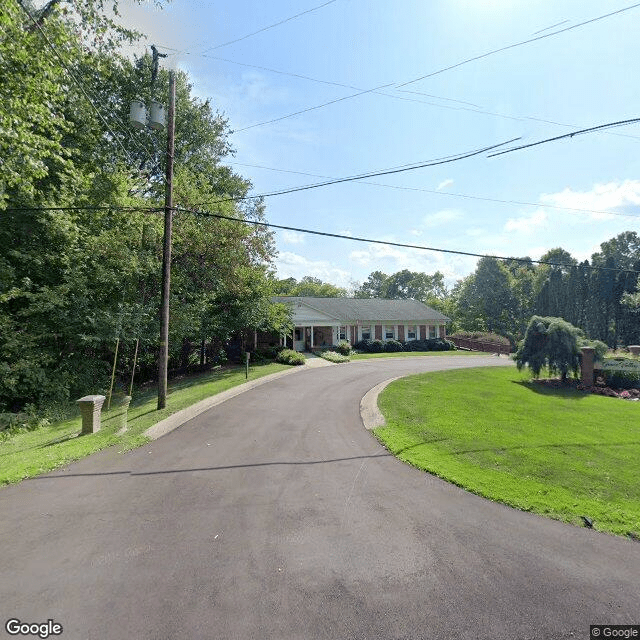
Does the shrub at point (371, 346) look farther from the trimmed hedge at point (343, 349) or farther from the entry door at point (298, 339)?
the entry door at point (298, 339)

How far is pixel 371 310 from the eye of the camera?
1769 inches

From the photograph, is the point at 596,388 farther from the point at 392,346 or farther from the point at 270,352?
the point at 270,352

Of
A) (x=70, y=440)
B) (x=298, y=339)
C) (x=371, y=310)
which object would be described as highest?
(x=371, y=310)

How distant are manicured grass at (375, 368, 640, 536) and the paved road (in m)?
0.67

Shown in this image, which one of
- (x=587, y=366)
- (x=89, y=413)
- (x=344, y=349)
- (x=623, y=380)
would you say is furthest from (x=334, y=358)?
(x=89, y=413)

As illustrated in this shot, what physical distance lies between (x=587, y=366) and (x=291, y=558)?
22146 millimetres

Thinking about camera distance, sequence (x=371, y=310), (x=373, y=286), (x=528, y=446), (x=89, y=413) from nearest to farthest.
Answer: (x=528, y=446)
(x=89, y=413)
(x=371, y=310)
(x=373, y=286)

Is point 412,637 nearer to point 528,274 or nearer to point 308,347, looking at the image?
point 308,347

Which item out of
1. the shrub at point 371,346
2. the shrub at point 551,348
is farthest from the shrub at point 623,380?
A: the shrub at point 371,346

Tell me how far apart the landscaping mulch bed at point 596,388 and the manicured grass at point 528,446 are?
6.24 feet

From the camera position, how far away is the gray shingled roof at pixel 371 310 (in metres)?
41.6

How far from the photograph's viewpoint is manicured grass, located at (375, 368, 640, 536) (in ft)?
20.9

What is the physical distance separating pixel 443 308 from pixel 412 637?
227 ft

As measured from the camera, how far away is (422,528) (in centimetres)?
539
